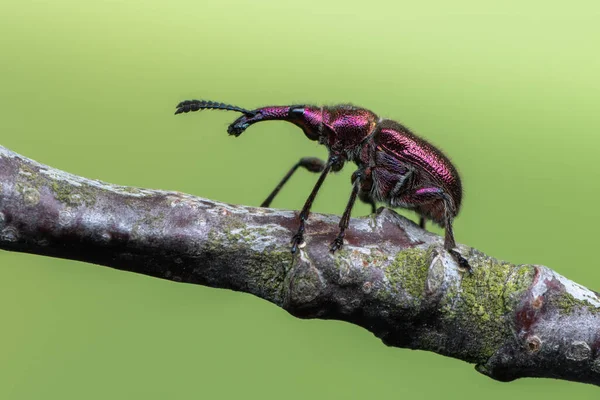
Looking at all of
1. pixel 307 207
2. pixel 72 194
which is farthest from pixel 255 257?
pixel 72 194

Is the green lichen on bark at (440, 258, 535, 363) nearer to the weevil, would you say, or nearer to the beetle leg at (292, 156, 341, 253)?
the beetle leg at (292, 156, 341, 253)

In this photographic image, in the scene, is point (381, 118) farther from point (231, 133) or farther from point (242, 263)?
point (242, 263)

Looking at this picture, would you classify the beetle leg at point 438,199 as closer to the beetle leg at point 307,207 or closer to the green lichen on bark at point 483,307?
the green lichen on bark at point 483,307

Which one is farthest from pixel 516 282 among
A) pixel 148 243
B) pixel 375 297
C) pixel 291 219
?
pixel 148 243

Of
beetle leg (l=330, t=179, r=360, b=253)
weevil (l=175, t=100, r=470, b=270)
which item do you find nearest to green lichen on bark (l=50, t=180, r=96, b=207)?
beetle leg (l=330, t=179, r=360, b=253)

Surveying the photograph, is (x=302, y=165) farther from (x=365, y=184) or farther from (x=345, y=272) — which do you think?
(x=345, y=272)

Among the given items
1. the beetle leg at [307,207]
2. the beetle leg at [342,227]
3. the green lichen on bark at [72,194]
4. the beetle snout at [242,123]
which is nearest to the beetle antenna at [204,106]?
the beetle snout at [242,123]
